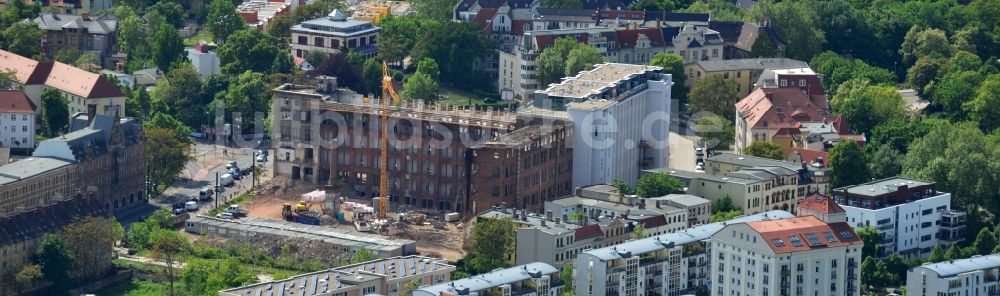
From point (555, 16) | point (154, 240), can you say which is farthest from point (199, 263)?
point (555, 16)

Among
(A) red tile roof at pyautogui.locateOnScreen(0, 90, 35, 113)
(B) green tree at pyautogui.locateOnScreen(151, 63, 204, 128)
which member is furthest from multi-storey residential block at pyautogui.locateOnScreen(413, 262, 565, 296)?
(B) green tree at pyautogui.locateOnScreen(151, 63, 204, 128)

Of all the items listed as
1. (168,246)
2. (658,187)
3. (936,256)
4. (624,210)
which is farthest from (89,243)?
(936,256)

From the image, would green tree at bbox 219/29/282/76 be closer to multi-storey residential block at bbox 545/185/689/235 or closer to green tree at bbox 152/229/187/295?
green tree at bbox 152/229/187/295

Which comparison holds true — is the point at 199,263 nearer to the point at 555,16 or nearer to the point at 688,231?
the point at 688,231

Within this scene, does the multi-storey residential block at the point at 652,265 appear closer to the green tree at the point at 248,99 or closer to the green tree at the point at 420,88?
the green tree at the point at 420,88

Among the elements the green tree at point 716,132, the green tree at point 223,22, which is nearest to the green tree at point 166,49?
the green tree at point 223,22
